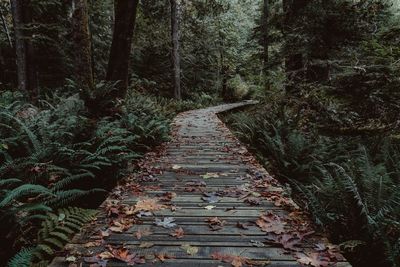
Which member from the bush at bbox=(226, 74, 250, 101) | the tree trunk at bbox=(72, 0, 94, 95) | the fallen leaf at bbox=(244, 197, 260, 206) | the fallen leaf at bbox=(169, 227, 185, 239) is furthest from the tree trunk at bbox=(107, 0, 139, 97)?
the bush at bbox=(226, 74, 250, 101)

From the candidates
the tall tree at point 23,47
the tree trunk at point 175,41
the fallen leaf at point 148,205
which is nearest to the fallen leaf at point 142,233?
the fallen leaf at point 148,205

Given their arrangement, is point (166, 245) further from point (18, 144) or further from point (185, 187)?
point (18, 144)

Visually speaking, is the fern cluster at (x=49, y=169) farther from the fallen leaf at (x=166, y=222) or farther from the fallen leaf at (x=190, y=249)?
the fallen leaf at (x=190, y=249)

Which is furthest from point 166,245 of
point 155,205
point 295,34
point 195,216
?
point 295,34

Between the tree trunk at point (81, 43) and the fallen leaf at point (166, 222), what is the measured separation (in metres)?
5.98

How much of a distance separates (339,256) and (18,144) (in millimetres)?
4621

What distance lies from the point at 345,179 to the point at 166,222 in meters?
2.61

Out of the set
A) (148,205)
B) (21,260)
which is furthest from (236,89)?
(21,260)

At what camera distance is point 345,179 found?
193 inches

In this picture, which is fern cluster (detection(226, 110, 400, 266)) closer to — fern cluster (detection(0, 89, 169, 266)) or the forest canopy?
the forest canopy

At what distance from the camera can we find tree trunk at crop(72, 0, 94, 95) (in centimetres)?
905

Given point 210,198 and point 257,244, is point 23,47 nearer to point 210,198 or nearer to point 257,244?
point 210,198

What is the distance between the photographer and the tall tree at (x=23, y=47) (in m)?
13.8

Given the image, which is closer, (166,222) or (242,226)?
(242,226)
